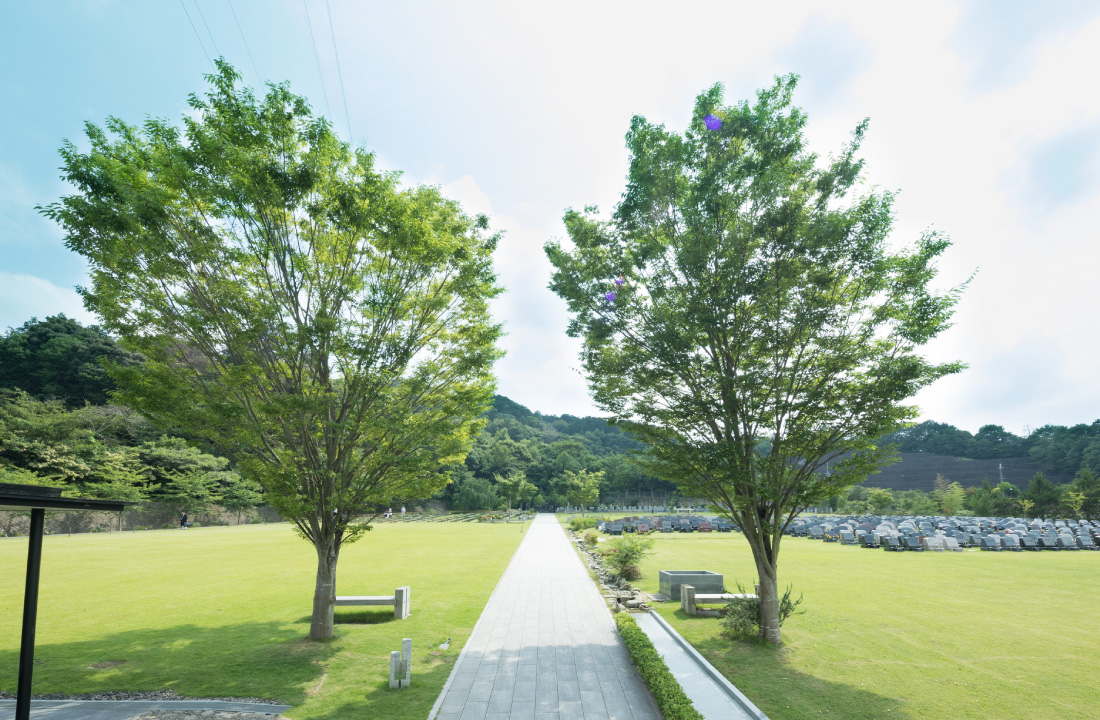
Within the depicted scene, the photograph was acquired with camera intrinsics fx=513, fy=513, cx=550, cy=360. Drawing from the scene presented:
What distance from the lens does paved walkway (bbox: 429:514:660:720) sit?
666 centimetres

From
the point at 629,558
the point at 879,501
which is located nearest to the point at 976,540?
the point at 629,558

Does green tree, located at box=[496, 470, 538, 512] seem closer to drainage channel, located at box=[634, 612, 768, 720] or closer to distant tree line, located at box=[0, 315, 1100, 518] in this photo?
distant tree line, located at box=[0, 315, 1100, 518]

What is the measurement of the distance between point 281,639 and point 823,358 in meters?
11.9

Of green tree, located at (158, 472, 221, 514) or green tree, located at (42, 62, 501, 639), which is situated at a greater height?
green tree, located at (42, 62, 501, 639)

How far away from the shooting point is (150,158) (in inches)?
337

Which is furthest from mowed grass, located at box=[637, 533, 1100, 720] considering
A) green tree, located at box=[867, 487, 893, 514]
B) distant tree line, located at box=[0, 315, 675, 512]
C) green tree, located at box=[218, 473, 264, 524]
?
green tree, located at box=[218, 473, 264, 524]

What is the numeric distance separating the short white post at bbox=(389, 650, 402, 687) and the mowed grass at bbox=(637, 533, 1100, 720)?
5078 mm

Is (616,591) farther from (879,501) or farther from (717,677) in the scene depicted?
(879,501)

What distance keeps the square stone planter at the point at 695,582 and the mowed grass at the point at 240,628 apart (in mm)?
5048

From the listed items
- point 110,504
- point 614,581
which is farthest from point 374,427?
point 614,581

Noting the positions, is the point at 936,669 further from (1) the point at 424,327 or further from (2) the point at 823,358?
(1) the point at 424,327

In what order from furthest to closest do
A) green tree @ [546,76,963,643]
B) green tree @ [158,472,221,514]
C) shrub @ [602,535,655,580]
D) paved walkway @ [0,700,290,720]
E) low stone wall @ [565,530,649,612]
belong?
1. green tree @ [158,472,221,514]
2. shrub @ [602,535,655,580]
3. low stone wall @ [565,530,649,612]
4. green tree @ [546,76,963,643]
5. paved walkway @ [0,700,290,720]

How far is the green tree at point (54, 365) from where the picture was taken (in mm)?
51375

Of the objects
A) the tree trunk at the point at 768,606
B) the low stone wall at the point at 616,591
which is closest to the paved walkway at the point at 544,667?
the low stone wall at the point at 616,591
